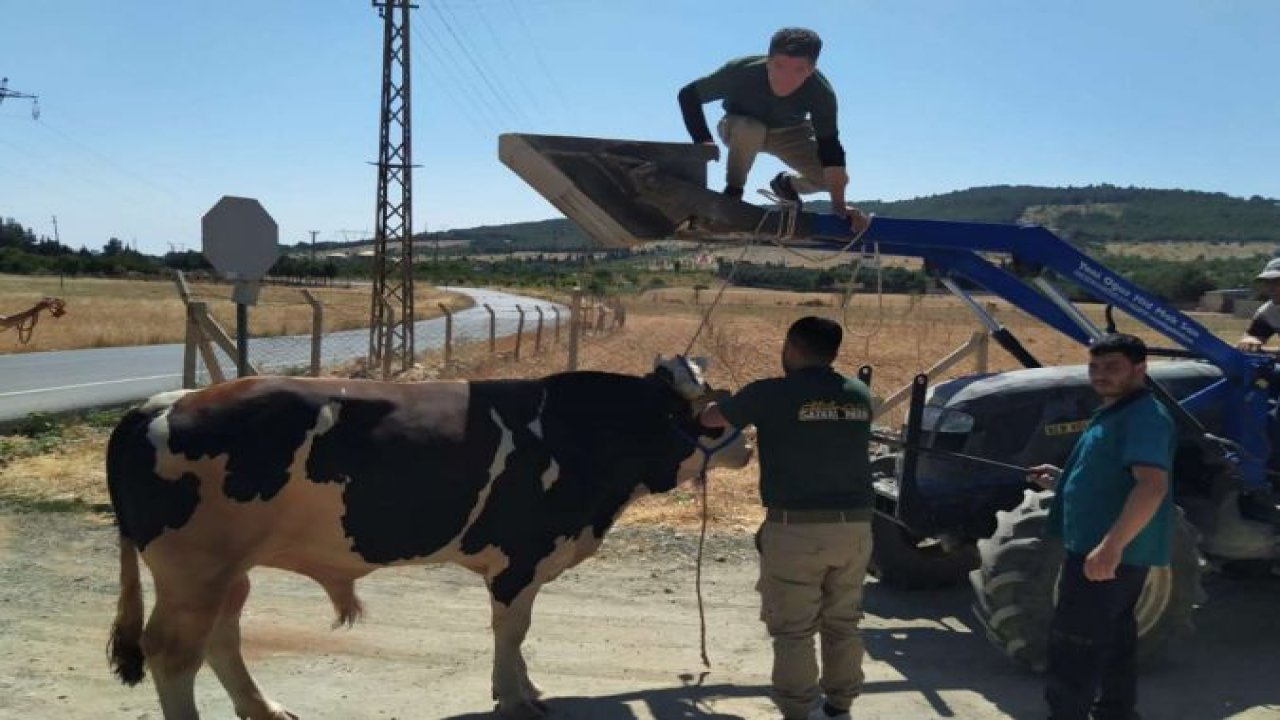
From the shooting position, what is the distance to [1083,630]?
15.0 feet

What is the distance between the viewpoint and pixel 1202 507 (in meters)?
6.43

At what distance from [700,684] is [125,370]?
2119 centimetres

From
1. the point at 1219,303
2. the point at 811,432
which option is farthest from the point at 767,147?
the point at 1219,303

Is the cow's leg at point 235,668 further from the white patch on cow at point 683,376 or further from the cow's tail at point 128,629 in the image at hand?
the white patch on cow at point 683,376

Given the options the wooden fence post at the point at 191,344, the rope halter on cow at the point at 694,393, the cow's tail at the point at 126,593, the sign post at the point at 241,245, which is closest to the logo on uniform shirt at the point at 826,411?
the rope halter on cow at the point at 694,393

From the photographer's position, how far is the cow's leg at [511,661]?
5.18 meters

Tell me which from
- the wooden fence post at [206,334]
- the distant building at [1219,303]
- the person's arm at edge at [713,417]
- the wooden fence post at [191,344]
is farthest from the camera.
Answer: the distant building at [1219,303]

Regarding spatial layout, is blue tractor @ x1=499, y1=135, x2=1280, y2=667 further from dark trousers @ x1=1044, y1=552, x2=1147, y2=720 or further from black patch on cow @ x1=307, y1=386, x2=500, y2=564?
black patch on cow @ x1=307, y1=386, x2=500, y2=564

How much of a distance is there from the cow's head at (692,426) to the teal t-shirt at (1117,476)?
1828 mm

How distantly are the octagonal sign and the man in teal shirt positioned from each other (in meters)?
8.40

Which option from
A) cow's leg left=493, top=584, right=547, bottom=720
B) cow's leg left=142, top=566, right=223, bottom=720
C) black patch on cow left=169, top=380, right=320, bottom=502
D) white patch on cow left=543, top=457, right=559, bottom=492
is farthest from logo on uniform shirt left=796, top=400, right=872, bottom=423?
cow's leg left=142, top=566, right=223, bottom=720

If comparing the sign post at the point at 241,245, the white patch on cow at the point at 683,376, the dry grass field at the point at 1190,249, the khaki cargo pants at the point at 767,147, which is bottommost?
the white patch on cow at the point at 683,376

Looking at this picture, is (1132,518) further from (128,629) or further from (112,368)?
(112,368)

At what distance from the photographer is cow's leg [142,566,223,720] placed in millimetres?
4594
